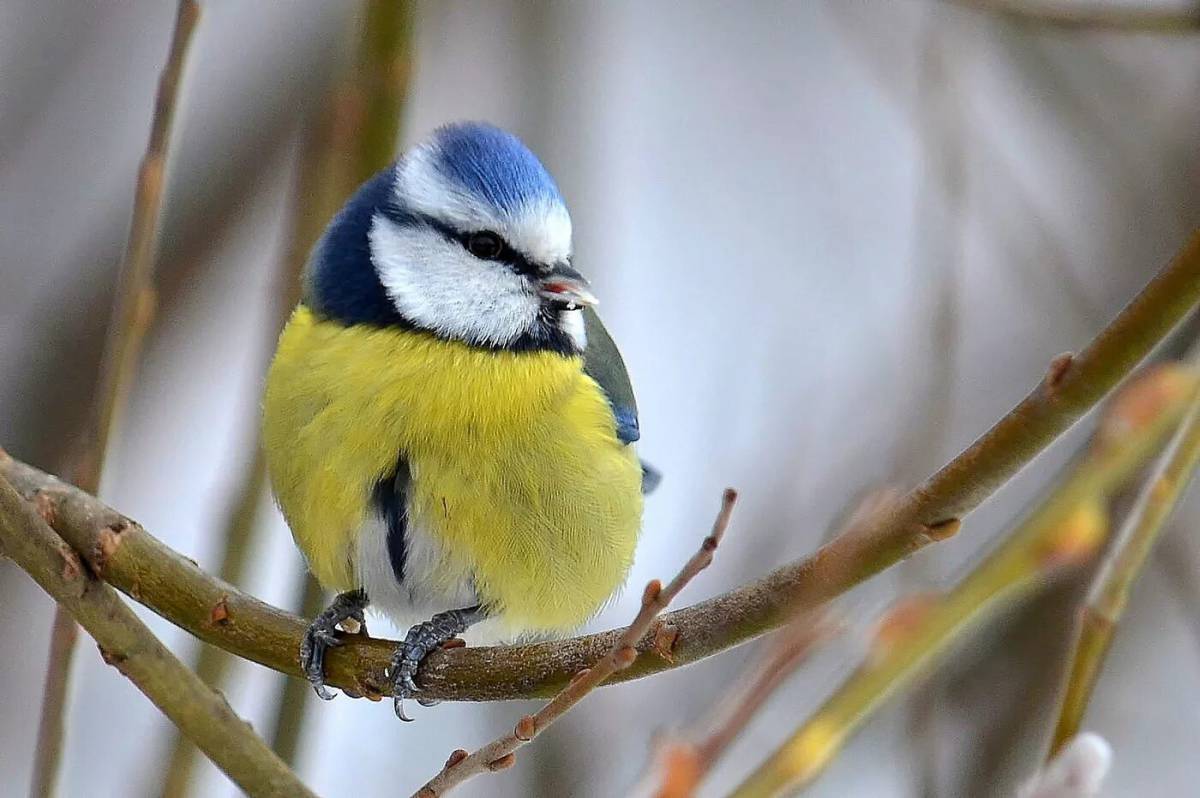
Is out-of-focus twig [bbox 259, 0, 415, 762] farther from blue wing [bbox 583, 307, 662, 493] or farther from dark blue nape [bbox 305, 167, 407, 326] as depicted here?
blue wing [bbox 583, 307, 662, 493]

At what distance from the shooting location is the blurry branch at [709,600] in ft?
2.74

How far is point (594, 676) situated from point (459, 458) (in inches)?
24.2

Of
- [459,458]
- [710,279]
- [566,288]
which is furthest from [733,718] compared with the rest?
[710,279]

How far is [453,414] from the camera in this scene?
165 cm

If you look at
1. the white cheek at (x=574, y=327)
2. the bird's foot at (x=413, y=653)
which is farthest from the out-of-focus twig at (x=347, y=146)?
the white cheek at (x=574, y=327)

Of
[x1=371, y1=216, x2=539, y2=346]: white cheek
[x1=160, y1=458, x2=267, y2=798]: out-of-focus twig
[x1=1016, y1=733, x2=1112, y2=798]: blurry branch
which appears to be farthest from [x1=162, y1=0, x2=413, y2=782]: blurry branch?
[x1=1016, y1=733, x2=1112, y2=798]: blurry branch

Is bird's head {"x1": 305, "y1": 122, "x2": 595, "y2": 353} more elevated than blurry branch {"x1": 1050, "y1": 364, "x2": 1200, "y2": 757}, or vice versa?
bird's head {"x1": 305, "y1": 122, "x2": 595, "y2": 353}

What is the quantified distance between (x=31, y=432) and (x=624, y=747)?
3.99 ft

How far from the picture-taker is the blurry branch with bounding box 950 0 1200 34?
188cm

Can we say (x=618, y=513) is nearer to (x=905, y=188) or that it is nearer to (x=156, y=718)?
(x=156, y=718)

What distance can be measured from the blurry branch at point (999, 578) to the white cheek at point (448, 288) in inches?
41.1

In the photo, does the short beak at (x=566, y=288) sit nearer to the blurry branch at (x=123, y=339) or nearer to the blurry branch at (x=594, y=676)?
the blurry branch at (x=123, y=339)

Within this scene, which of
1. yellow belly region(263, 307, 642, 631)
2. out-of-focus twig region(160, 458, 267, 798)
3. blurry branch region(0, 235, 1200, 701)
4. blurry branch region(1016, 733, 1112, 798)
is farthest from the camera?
out-of-focus twig region(160, 458, 267, 798)

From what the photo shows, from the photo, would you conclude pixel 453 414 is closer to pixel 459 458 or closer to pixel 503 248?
pixel 459 458
